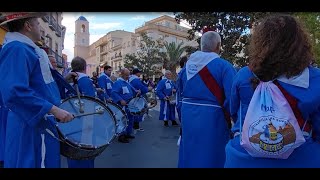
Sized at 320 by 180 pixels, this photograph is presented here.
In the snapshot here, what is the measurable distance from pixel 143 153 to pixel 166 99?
5.00m

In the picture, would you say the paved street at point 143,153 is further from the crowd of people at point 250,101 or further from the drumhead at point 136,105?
the crowd of people at point 250,101

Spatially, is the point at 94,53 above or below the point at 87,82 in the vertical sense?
above

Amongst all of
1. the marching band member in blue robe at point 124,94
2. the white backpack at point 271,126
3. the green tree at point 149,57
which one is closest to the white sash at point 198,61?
the white backpack at point 271,126

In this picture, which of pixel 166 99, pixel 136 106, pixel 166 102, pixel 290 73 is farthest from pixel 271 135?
pixel 166 99

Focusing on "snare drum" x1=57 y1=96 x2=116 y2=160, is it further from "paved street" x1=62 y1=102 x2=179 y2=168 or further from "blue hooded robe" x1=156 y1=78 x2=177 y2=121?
"blue hooded robe" x1=156 y1=78 x2=177 y2=121

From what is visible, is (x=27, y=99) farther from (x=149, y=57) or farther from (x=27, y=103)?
(x=149, y=57)

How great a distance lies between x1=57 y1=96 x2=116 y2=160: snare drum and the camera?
2.85 meters

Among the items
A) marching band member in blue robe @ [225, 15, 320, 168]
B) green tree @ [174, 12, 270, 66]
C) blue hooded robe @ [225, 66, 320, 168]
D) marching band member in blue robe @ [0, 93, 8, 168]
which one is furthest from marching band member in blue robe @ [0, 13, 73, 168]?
green tree @ [174, 12, 270, 66]

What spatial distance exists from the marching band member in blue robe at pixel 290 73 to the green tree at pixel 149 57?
4434 cm

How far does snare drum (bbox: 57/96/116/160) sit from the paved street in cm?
235
